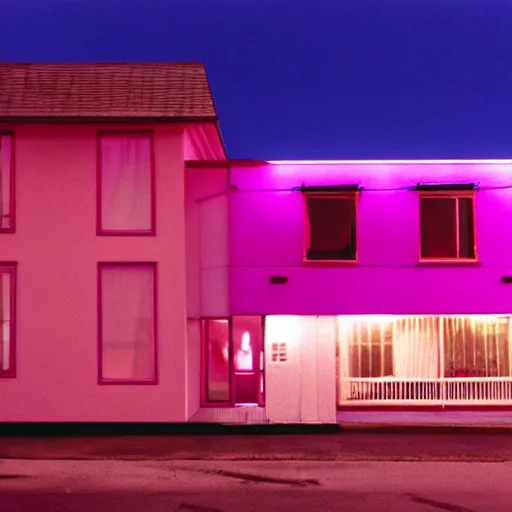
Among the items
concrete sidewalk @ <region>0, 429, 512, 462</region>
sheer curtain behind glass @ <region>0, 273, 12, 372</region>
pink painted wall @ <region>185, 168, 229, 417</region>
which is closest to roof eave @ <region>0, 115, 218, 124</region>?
pink painted wall @ <region>185, 168, 229, 417</region>

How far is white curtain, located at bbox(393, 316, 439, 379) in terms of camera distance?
1808cm

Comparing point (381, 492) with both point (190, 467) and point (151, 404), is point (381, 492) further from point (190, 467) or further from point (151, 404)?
point (151, 404)

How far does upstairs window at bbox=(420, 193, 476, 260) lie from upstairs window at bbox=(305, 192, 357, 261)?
1.54 metres

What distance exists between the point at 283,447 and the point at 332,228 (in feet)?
16.0

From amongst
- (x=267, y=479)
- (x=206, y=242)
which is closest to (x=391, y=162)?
(x=206, y=242)

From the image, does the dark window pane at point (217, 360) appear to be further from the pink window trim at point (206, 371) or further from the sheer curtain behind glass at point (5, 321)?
the sheer curtain behind glass at point (5, 321)

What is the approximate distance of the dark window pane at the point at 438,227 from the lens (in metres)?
17.0

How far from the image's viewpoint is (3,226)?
1611 cm

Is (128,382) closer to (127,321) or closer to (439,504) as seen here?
(127,321)

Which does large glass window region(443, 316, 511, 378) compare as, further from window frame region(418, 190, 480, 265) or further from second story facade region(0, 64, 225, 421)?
second story facade region(0, 64, 225, 421)

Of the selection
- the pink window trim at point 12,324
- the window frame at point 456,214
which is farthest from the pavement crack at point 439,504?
the pink window trim at point 12,324

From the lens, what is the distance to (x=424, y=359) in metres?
18.1

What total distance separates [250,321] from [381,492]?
25.2 feet

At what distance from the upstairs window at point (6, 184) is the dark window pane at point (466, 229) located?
9447 mm
